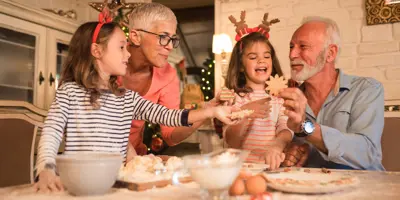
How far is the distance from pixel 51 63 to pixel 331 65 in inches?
122

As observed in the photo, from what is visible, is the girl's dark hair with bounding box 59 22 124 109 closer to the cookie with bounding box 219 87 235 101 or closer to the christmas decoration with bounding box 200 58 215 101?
the cookie with bounding box 219 87 235 101

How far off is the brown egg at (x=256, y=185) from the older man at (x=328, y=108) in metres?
0.73

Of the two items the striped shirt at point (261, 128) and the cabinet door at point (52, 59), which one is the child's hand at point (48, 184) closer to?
the striped shirt at point (261, 128)

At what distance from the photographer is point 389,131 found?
2.10m

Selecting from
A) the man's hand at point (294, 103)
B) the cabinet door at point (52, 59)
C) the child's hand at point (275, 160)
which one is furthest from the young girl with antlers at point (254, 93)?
the cabinet door at point (52, 59)

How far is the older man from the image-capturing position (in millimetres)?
1730

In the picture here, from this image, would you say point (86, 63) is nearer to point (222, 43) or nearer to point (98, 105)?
point (98, 105)

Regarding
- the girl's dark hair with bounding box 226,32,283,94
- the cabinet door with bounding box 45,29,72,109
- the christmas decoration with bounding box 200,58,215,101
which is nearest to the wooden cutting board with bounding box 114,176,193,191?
the girl's dark hair with bounding box 226,32,283,94

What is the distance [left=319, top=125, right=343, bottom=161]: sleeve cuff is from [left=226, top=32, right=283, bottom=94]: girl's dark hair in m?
0.75

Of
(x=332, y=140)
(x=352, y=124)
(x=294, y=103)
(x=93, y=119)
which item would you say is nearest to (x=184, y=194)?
(x=93, y=119)

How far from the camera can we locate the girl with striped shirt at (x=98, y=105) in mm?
1475

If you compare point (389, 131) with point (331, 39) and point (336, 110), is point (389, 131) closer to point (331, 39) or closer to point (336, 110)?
point (336, 110)

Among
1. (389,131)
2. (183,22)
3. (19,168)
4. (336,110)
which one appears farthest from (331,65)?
(183,22)

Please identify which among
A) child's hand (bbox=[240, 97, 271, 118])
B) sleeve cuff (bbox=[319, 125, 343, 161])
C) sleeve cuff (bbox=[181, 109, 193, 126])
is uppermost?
child's hand (bbox=[240, 97, 271, 118])
